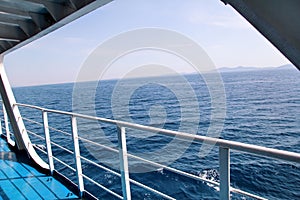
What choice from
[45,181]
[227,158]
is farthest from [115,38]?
[227,158]

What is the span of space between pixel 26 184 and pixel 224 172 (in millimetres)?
1916

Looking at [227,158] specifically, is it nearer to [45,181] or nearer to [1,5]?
[1,5]

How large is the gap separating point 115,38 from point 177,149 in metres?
3.64

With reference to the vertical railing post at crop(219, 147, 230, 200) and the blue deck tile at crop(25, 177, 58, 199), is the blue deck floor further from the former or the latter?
the vertical railing post at crop(219, 147, 230, 200)

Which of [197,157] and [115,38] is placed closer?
[115,38]

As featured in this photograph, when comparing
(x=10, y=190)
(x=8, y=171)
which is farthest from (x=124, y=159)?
(x=8, y=171)

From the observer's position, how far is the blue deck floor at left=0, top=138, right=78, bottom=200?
1.81 m

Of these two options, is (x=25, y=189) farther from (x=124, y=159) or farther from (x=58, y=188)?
(x=124, y=159)

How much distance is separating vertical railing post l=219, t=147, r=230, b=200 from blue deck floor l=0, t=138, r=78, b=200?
1328 millimetres

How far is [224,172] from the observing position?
84cm

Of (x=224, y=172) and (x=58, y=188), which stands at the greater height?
(x=224, y=172)

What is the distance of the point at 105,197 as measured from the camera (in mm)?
3031

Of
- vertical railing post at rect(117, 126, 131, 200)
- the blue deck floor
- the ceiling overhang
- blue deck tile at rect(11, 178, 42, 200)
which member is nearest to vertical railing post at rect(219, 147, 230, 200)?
the ceiling overhang

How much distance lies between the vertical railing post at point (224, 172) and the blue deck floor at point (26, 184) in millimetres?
1328
